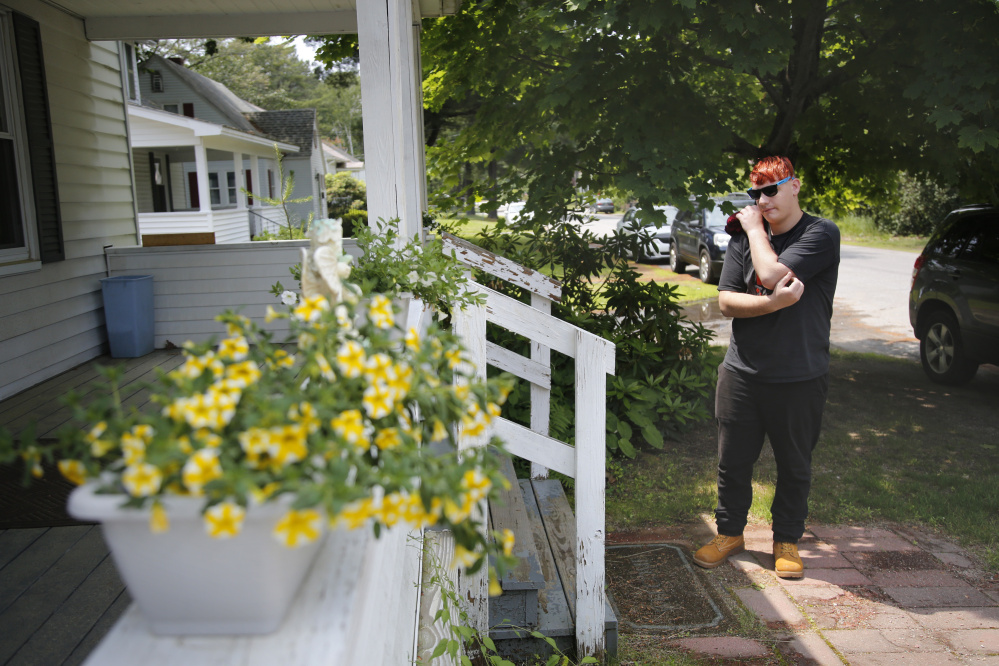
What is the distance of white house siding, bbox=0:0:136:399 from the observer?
15.5 feet

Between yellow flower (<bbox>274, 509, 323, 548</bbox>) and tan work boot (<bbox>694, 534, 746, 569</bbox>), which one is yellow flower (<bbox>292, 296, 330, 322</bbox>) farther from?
tan work boot (<bbox>694, 534, 746, 569</bbox>)

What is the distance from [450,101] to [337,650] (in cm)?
749

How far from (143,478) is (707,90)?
615 centimetres

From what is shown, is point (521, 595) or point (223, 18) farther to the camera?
point (223, 18)

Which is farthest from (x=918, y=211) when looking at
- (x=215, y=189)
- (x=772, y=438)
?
(x=772, y=438)

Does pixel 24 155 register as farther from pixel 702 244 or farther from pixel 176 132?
pixel 176 132

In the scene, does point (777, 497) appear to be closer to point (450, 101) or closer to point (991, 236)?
point (991, 236)

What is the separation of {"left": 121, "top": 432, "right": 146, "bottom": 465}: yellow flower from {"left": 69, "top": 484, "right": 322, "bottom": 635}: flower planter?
5cm

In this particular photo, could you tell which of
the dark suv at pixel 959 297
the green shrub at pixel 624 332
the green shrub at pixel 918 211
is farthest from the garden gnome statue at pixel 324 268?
the green shrub at pixel 918 211

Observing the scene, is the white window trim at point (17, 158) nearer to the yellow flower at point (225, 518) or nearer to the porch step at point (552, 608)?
the porch step at point (552, 608)

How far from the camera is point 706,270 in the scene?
13.8 meters

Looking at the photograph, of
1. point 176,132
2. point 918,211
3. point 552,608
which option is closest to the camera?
point 552,608

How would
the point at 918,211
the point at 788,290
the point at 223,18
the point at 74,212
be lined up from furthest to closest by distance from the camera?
the point at 918,211 → the point at 223,18 → the point at 74,212 → the point at 788,290

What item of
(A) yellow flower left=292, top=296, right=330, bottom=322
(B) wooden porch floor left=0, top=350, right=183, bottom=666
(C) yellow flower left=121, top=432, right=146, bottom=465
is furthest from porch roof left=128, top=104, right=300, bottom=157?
(C) yellow flower left=121, top=432, right=146, bottom=465
